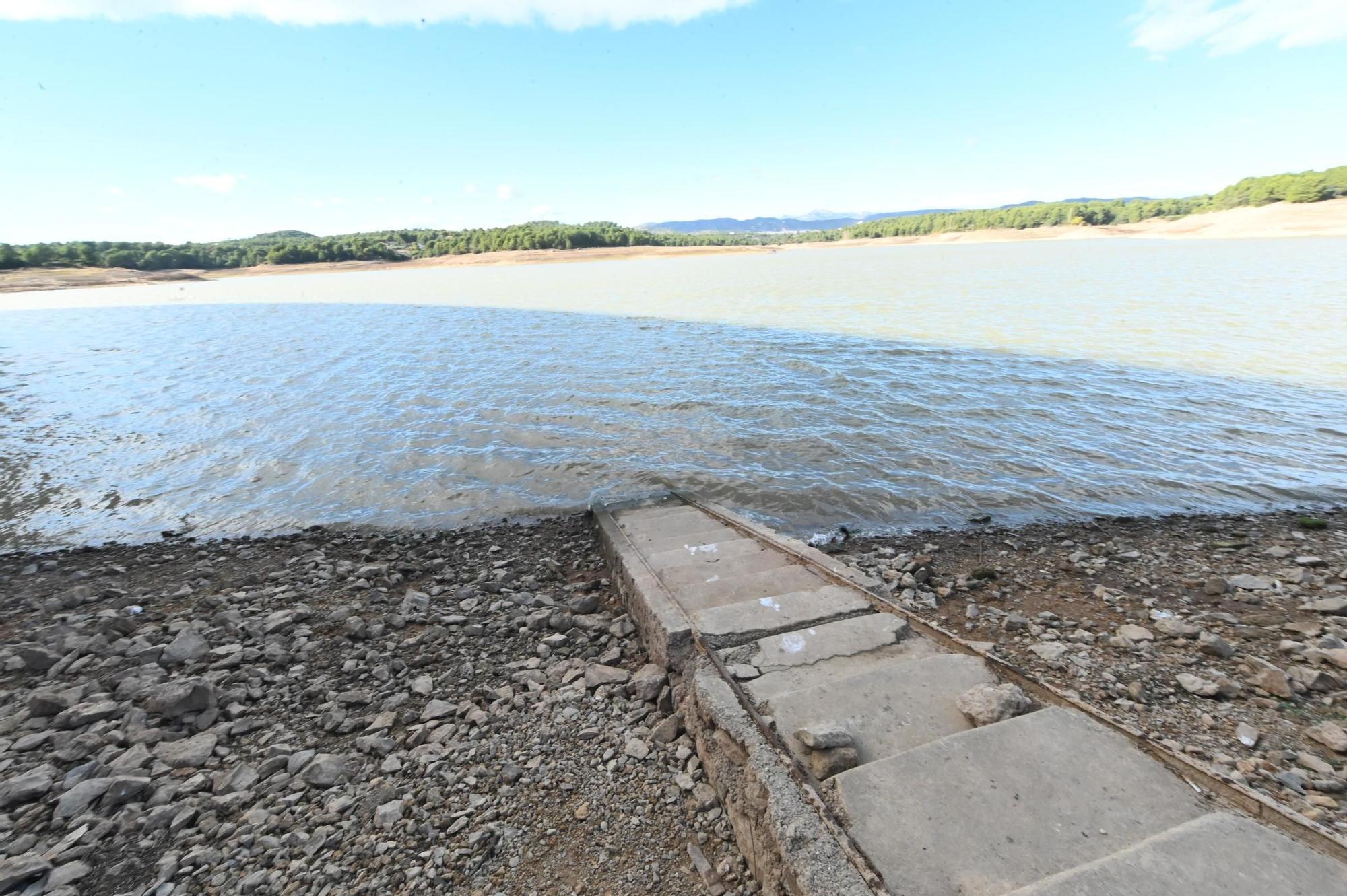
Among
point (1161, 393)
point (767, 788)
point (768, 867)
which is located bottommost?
point (1161, 393)

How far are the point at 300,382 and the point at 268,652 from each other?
1452 cm

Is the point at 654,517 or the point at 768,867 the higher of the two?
the point at 768,867

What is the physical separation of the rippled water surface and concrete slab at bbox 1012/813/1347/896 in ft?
17.0

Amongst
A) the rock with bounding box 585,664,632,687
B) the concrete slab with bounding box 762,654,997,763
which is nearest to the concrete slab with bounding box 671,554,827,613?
the rock with bounding box 585,664,632,687

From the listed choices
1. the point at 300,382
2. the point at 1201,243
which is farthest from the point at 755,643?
the point at 1201,243

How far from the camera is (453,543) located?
6.94 m

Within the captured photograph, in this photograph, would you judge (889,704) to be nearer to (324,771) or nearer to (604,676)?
(604,676)

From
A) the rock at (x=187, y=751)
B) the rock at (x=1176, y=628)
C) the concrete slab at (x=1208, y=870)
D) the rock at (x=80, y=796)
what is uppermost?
the concrete slab at (x=1208, y=870)

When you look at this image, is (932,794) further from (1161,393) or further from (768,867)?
(1161,393)

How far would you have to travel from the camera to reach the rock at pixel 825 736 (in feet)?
9.03

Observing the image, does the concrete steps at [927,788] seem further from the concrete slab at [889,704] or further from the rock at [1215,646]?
the rock at [1215,646]

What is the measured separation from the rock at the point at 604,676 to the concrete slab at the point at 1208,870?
2625mm

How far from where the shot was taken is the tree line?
7633 centimetres

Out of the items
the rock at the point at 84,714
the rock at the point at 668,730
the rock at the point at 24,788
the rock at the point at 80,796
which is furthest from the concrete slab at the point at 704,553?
the rock at the point at 24,788
